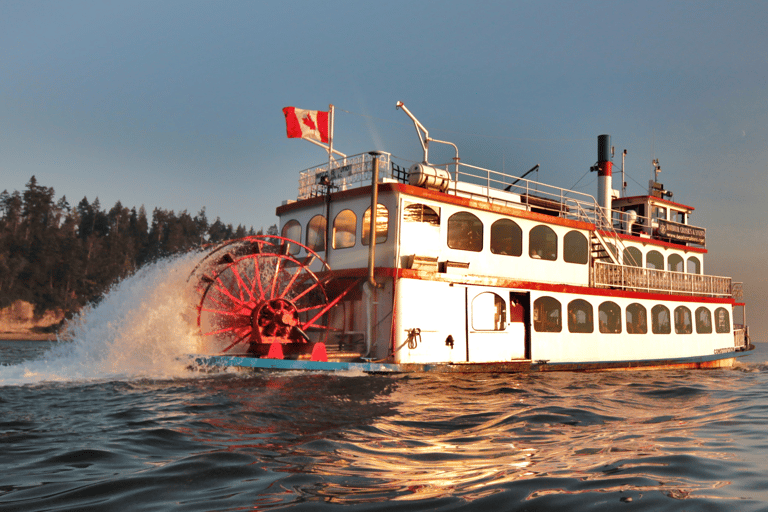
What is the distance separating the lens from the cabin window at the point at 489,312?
47.6 feet

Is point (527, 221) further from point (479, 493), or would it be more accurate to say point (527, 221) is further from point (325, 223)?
point (479, 493)

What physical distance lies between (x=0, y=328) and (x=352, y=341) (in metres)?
71.7

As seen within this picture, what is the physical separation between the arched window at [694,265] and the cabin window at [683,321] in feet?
9.41

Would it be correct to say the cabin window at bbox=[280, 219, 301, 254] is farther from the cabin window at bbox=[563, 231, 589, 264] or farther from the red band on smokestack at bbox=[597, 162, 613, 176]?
the red band on smokestack at bbox=[597, 162, 613, 176]

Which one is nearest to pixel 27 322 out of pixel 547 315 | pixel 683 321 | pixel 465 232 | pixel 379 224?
pixel 379 224

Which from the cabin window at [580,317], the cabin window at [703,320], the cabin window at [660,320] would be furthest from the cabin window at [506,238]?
the cabin window at [703,320]

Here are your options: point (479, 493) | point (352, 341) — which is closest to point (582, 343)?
point (352, 341)

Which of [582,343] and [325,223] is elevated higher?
[325,223]

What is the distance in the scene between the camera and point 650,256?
20969 millimetres

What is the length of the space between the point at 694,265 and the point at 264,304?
1825 centimetres

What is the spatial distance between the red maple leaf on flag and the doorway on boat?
6561 millimetres

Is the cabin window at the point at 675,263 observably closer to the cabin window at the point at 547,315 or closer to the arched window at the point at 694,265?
the arched window at the point at 694,265

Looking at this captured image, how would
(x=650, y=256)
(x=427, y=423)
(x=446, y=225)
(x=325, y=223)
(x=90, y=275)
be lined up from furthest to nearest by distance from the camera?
1. (x=90, y=275)
2. (x=650, y=256)
3. (x=325, y=223)
4. (x=446, y=225)
5. (x=427, y=423)

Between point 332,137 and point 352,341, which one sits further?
point 332,137
